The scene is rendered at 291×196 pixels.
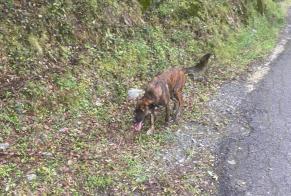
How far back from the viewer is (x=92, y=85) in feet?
27.1

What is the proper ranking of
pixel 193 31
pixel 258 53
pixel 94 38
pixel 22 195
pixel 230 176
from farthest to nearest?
pixel 258 53
pixel 193 31
pixel 94 38
pixel 230 176
pixel 22 195

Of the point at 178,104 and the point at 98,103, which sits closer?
the point at 98,103

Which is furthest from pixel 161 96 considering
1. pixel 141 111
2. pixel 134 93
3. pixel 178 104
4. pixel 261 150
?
pixel 261 150

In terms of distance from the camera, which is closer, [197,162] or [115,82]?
[197,162]

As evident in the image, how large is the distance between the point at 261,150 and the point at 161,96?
6.35 feet

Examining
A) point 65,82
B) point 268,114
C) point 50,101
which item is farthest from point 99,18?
point 268,114

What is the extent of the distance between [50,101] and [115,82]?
1.70m

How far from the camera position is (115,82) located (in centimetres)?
871

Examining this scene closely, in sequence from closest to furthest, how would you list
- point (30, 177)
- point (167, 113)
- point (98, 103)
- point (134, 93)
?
1. point (30, 177)
2. point (167, 113)
3. point (98, 103)
4. point (134, 93)

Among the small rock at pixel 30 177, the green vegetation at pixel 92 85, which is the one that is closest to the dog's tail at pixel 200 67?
the green vegetation at pixel 92 85

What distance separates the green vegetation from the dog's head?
0.63 ft

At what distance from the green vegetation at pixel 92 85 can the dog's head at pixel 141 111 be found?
191 mm

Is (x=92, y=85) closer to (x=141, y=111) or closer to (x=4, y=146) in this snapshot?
(x=141, y=111)

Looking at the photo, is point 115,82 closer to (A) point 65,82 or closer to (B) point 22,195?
(A) point 65,82
